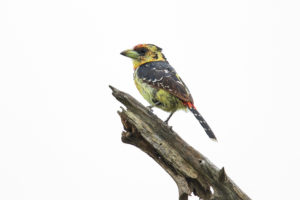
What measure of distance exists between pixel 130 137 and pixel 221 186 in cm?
161

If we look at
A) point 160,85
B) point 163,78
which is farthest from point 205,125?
point 163,78

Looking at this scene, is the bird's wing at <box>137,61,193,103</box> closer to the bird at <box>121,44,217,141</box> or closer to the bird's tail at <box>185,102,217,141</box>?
the bird at <box>121,44,217,141</box>

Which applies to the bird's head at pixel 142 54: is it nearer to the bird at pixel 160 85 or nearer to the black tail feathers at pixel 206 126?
the bird at pixel 160 85

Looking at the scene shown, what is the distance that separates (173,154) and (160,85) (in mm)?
1825

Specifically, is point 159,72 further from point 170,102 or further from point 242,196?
point 242,196

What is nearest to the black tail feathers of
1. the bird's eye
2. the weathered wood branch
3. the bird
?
the bird

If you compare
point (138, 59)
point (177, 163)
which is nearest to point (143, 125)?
point (177, 163)

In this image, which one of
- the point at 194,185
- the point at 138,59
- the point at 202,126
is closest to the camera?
the point at 194,185

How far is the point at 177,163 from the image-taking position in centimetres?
630

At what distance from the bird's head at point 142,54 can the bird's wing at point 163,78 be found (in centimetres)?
24

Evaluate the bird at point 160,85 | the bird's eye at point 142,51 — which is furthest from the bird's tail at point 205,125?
the bird's eye at point 142,51

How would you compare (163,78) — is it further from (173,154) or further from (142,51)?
(173,154)

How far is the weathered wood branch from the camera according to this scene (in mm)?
5855

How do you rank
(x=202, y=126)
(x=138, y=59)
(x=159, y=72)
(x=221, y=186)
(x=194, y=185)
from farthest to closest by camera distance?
(x=138, y=59)
(x=159, y=72)
(x=202, y=126)
(x=194, y=185)
(x=221, y=186)
